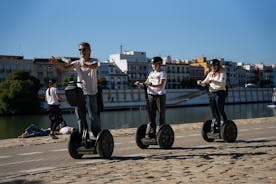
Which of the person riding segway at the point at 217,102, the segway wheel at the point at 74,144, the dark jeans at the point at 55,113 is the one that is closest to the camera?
the segway wheel at the point at 74,144

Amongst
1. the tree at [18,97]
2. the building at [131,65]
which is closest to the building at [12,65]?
the tree at [18,97]

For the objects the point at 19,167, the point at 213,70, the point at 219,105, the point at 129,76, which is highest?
the point at 129,76

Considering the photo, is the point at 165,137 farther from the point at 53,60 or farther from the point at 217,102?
the point at 53,60

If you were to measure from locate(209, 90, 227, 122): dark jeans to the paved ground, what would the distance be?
673mm

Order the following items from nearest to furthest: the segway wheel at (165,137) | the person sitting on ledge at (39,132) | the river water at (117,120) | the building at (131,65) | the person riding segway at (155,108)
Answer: the segway wheel at (165,137) < the person riding segway at (155,108) < the person sitting on ledge at (39,132) < the river water at (117,120) < the building at (131,65)

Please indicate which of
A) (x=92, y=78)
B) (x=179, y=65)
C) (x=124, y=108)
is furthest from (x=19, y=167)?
(x=179, y=65)

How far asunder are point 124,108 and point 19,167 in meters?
127

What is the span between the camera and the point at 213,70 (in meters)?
12.1

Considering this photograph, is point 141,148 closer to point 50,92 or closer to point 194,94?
point 50,92

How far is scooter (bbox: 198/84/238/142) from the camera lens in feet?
39.0

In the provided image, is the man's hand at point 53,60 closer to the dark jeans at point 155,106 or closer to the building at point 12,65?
the dark jeans at point 155,106

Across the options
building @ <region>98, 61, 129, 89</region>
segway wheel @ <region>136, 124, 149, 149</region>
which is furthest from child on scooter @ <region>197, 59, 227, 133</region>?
building @ <region>98, 61, 129, 89</region>

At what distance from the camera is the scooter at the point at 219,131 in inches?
468

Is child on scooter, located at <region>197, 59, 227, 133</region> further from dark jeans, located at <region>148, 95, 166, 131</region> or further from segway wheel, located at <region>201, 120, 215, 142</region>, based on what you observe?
dark jeans, located at <region>148, 95, 166, 131</region>
